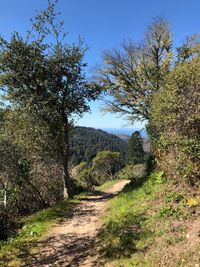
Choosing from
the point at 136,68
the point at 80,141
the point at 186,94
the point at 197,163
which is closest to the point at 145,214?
the point at 197,163

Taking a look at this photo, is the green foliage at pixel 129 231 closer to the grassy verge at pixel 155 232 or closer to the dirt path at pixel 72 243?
the grassy verge at pixel 155 232

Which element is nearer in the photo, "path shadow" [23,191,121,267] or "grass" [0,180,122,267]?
"path shadow" [23,191,121,267]

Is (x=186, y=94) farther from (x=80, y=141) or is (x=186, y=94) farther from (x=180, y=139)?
(x=80, y=141)

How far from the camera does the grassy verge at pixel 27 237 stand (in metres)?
9.03

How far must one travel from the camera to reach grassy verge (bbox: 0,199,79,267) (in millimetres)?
9034

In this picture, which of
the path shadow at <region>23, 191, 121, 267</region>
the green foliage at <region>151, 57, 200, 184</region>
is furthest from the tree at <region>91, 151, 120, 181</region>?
the green foliage at <region>151, 57, 200, 184</region>

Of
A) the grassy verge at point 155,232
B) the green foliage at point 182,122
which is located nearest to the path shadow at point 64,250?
the grassy verge at point 155,232

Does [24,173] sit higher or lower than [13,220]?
higher

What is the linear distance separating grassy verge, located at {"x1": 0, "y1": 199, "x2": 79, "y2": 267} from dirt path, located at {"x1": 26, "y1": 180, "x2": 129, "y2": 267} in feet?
1.10

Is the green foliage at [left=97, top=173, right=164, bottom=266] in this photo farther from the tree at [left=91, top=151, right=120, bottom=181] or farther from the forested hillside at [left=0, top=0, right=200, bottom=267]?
the tree at [left=91, top=151, right=120, bottom=181]

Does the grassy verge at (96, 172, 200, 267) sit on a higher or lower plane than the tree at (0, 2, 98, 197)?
lower

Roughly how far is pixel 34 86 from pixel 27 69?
1.08 metres

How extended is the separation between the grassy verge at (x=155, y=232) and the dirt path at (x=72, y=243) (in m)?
0.41

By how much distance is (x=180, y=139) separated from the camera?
34.1ft
